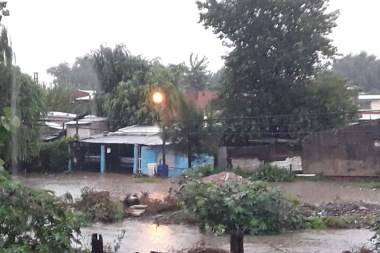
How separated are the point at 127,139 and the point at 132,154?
3.55 feet

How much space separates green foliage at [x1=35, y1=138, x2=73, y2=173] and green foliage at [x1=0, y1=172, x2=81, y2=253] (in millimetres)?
30062

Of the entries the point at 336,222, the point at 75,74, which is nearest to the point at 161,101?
the point at 336,222

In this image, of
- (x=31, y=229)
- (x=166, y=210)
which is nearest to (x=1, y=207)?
(x=31, y=229)

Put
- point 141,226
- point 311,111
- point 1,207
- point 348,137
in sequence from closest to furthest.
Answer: point 1,207 → point 141,226 → point 348,137 → point 311,111

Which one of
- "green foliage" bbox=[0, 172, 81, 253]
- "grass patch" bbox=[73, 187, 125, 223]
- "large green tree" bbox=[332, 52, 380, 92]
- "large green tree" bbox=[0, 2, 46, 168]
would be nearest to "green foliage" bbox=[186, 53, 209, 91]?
"large green tree" bbox=[332, 52, 380, 92]

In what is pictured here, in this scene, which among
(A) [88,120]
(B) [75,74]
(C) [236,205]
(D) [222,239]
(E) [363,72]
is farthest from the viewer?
(B) [75,74]

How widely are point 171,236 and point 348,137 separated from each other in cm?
1669

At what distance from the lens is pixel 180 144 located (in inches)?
1291

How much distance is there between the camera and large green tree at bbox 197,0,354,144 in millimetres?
32344

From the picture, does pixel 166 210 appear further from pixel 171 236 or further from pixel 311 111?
pixel 311 111

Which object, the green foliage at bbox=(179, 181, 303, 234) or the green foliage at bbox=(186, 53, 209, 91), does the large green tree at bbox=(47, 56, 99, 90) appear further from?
the green foliage at bbox=(179, 181, 303, 234)

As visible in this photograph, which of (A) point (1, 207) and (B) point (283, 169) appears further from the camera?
(B) point (283, 169)

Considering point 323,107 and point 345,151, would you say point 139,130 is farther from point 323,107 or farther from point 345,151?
point 345,151

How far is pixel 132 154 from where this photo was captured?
36.2m
